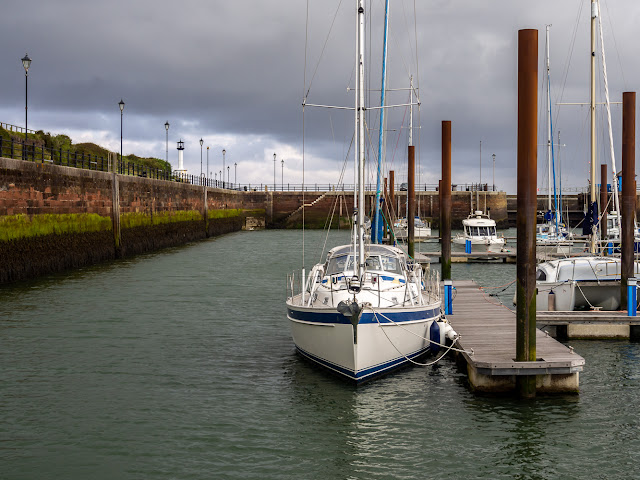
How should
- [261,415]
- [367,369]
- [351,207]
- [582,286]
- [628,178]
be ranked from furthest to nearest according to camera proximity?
[351,207] < [582,286] < [628,178] < [367,369] < [261,415]

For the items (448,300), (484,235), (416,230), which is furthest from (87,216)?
(416,230)

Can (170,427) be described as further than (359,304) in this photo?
No

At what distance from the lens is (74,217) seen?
36688 mm

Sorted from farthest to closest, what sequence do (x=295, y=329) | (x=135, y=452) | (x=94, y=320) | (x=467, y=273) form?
(x=467, y=273), (x=94, y=320), (x=295, y=329), (x=135, y=452)

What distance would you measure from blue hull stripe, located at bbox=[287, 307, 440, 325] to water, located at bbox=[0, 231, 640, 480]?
1.29m

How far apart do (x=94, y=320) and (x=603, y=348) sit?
14.7m

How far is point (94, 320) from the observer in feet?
74.7

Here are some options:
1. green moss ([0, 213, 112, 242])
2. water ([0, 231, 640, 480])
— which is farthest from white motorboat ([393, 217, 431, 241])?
water ([0, 231, 640, 480])

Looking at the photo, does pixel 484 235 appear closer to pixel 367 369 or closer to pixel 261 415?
pixel 367 369

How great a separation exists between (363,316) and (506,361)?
9.04 feet

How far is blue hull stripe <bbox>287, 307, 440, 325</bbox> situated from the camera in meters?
13.9

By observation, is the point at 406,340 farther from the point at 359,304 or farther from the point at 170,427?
the point at 170,427

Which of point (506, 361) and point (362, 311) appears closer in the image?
point (506, 361)

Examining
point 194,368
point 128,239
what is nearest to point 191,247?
point 128,239
